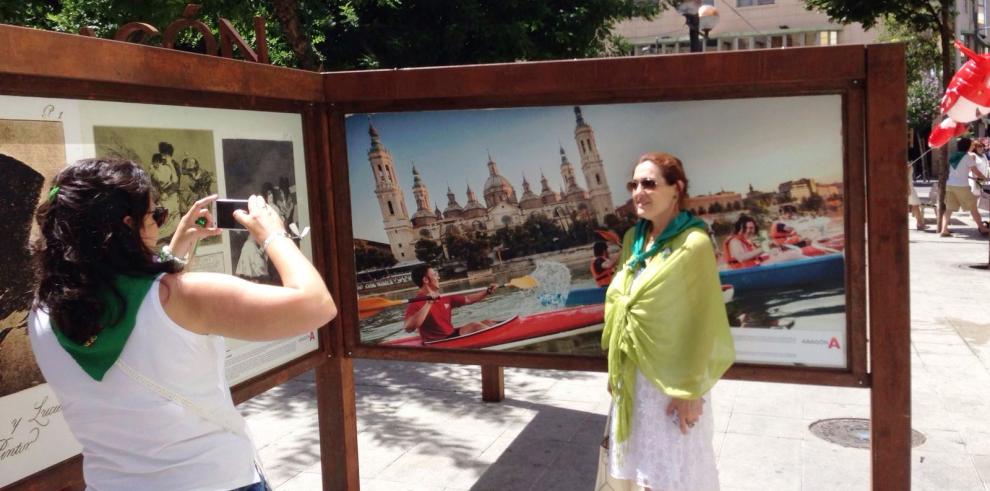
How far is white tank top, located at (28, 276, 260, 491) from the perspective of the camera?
193 centimetres

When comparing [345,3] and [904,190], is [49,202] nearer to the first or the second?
[904,190]

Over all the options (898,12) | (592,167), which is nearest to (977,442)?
(592,167)

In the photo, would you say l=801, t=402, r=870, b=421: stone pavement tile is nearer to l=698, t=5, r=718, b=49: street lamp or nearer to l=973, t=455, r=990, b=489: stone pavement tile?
l=973, t=455, r=990, b=489: stone pavement tile

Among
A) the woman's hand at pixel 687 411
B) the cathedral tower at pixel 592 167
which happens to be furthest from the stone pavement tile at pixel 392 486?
the cathedral tower at pixel 592 167

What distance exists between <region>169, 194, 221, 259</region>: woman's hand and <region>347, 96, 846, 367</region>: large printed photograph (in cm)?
132

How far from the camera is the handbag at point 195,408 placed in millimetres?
1931

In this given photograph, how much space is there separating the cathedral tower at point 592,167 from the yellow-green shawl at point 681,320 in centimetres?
40

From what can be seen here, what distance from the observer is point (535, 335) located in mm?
3729

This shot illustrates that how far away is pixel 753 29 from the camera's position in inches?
1946

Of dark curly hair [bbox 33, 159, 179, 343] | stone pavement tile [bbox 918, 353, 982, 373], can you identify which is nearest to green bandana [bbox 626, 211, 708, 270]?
dark curly hair [bbox 33, 159, 179, 343]

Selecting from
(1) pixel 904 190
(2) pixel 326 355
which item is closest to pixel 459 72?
(2) pixel 326 355

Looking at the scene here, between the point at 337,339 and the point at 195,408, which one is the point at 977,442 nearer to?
the point at 337,339

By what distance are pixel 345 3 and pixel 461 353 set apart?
285 inches

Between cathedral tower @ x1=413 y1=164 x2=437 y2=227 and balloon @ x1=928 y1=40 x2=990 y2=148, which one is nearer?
cathedral tower @ x1=413 y1=164 x2=437 y2=227
